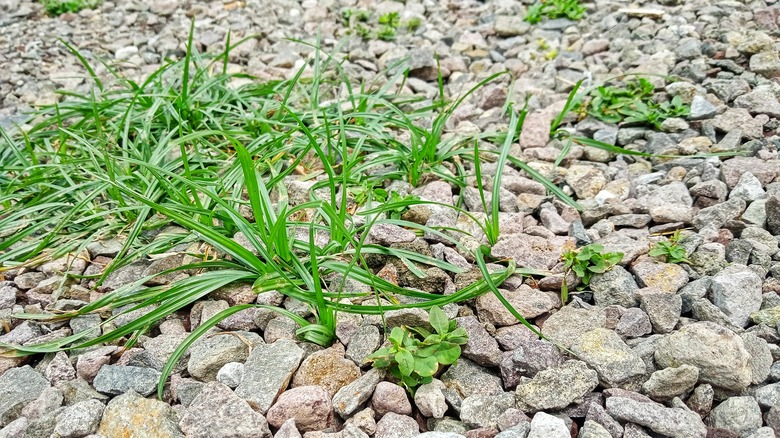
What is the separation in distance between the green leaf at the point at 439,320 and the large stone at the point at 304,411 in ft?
1.12

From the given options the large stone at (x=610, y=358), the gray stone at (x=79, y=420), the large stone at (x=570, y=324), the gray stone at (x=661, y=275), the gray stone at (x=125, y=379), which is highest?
the gray stone at (x=79, y=420)

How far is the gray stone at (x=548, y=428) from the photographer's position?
150 cm

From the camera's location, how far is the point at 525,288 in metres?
2.02

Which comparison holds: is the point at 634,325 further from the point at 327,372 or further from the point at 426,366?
the point at 327,372

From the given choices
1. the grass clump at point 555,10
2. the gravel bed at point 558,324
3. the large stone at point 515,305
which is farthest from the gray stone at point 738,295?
the grass clump at point 555,10

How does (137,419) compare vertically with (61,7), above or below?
below

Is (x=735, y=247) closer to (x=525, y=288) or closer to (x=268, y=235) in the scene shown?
(x=525, y=288)

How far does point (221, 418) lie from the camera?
5.20ft

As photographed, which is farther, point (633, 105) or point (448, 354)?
point (633, 105)

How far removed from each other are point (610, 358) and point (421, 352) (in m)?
0.48

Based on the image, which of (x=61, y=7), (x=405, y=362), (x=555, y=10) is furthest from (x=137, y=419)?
(x=61, y=7)

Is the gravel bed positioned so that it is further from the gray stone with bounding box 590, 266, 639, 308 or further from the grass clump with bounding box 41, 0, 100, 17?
the grass clump with bounding box 41, 0, 100, 17

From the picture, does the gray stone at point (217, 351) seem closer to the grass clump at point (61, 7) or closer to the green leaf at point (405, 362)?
the green leaf at point (405, 362)

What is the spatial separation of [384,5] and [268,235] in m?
2.73
